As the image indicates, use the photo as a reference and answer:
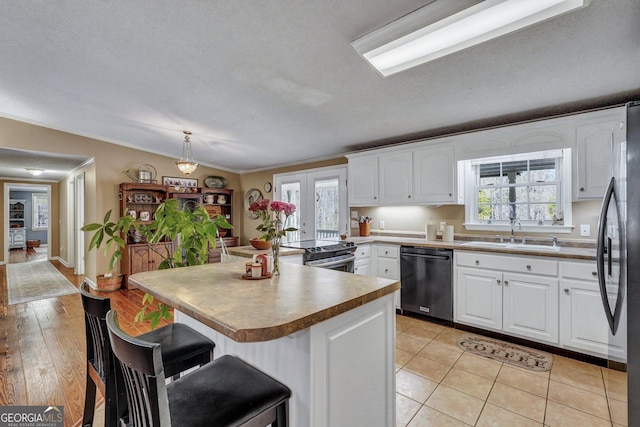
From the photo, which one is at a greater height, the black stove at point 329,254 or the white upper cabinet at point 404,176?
the white upper cabinet at point 404,176

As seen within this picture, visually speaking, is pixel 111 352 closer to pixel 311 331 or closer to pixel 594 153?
pixel 311 331

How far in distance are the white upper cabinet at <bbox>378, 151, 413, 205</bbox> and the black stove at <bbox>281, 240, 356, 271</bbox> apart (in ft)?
2.91

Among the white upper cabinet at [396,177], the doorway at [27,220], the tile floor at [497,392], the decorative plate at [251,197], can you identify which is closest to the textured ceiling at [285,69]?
the white upper cabinet at [396,177]

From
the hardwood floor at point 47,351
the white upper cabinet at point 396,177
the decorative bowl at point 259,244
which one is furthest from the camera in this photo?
the white upper cabinet at point 396,177

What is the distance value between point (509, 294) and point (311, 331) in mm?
2556

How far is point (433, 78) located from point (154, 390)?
2606 mm

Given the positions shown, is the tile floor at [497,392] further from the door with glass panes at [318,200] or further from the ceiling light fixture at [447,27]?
the door with glass panes at [318,200]

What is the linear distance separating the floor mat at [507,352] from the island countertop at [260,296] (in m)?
1.87

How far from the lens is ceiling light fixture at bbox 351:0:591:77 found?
4.99ft

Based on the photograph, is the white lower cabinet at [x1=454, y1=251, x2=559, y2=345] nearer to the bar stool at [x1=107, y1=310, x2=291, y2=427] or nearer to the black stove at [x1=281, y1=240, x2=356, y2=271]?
the black stove at [x1=281, y1=240, x2=356, y2=271]

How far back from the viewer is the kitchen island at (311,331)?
100 cm

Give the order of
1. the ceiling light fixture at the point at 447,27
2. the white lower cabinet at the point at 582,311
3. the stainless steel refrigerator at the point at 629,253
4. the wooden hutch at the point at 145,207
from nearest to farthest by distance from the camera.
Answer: the stainless steel refrigerator at the point at 629,253 < the ceiling light fixture at the point at 447,27 < the white lower cabinet at the point at 582,311 < the wooden hutch at the point at 145,207
